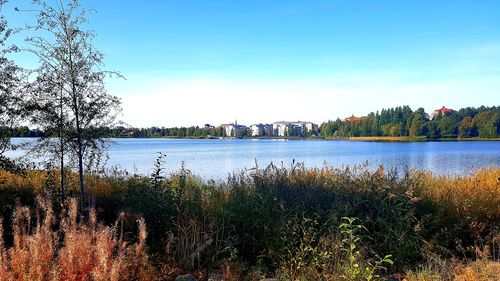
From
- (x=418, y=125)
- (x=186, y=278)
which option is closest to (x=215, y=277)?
(x=186, y=278)

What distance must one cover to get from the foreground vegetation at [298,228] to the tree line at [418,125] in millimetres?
104196

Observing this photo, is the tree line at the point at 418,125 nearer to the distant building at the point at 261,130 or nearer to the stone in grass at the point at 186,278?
the distant building at the point at 261,130

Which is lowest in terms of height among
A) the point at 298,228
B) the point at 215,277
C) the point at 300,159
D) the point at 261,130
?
the point at 300,159

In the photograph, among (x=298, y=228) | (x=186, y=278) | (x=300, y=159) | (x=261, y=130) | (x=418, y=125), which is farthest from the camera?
(x=261, y=130)

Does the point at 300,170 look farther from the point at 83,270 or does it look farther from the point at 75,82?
the point at 83,270

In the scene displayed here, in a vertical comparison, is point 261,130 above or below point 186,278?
above

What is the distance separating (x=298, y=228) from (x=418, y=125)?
10842 cm

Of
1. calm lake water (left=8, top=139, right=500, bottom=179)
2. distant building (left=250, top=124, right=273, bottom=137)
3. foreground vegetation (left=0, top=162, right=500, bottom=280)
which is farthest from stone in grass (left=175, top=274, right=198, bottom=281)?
distant building (left=250, top=124, right=273, bottom=137)

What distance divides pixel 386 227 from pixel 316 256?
4.65 feet

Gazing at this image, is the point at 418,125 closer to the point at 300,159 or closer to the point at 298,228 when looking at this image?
the point at 300,159

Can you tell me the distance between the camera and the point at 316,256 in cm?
512

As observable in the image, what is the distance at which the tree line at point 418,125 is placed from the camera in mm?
102625

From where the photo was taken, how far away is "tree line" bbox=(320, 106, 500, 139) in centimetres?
10262

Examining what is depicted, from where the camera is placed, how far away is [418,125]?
104688 mm
